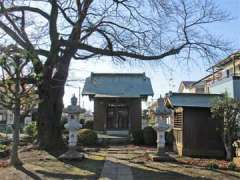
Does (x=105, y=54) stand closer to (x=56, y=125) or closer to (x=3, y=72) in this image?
(x=56, y=125)

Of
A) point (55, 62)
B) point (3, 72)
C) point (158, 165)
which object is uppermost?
point (55, 62)

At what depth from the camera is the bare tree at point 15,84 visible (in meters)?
15.7

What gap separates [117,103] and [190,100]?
17.4 meters

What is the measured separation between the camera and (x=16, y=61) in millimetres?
15859

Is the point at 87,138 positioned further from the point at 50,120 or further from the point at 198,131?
the point at 198,131

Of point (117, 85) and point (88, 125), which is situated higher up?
→ point (117, 85)

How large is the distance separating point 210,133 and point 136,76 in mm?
21536

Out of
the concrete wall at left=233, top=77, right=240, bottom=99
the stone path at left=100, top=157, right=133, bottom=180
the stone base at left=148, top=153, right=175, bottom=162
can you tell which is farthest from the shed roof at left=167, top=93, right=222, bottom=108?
the stone path at left=100, top=157, right=133, bottom=180

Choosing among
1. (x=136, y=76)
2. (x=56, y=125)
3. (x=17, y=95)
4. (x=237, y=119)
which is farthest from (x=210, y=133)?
(x=136, y=76)

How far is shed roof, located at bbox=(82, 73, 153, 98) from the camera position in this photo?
3841 centimetres

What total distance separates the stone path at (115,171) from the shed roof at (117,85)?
68.5 feet

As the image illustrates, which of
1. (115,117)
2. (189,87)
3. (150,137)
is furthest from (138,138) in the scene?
(189,87)

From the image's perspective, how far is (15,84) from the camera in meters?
15.9

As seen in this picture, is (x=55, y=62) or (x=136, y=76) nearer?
(x=55, y=62)
